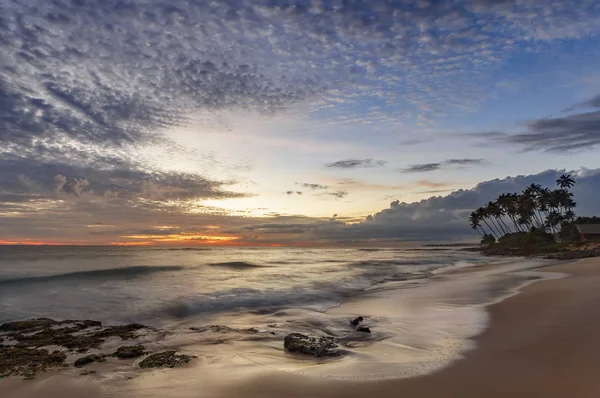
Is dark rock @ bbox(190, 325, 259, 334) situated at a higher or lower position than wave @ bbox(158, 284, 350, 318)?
higher

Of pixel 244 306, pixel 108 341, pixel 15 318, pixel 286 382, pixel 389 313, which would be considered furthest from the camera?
pixel 244 306

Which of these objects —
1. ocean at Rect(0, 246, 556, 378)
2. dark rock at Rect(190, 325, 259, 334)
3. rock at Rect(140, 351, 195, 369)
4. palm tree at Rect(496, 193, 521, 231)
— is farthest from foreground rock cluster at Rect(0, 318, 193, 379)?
palm tree at Rect(496, 193, 521, 231)

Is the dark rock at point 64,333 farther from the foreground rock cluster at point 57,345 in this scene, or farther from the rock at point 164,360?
the rock at point 164,360

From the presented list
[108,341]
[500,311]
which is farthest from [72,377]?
[500,311]

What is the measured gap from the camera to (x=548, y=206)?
9044 cm

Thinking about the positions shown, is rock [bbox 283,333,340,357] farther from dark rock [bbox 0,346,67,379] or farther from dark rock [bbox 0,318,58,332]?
dark rock [bbox 0,318,58,332]

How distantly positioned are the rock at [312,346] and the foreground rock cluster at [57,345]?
8.08ft

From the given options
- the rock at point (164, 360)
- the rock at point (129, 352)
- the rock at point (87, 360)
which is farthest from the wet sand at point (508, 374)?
the rock at point (87, 360)

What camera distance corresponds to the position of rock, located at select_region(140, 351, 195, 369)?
8.08 meters

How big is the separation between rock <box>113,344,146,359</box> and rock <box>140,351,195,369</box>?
1.94ft

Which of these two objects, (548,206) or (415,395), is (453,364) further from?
(548,206)

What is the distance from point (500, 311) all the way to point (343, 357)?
7.66m

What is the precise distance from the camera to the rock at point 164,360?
8.08 m

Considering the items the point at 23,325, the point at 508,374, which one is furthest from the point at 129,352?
the point at 508,374
